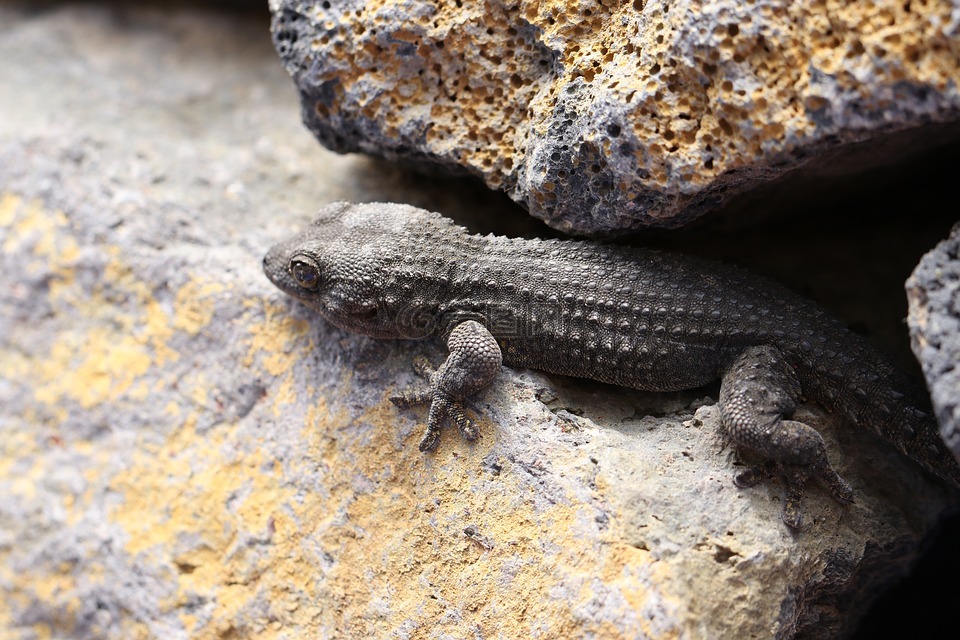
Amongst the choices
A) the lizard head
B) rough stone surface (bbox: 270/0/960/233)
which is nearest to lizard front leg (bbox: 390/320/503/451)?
the lizard head

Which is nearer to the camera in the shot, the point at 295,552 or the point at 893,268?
the point at 295,552

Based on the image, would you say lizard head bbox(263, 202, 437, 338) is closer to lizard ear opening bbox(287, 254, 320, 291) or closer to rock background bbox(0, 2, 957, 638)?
lizard ear opening bbox(287, 254, 320, 291)

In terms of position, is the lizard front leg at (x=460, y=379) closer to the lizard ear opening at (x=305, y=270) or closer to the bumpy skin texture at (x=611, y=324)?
the bumpy skin texture at (x=611, y=324)

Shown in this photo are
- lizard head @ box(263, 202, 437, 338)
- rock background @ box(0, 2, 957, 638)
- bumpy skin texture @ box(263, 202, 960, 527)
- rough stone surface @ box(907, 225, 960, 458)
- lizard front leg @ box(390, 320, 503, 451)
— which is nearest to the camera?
rough stone surface @ box(907, 225, 960, 458)

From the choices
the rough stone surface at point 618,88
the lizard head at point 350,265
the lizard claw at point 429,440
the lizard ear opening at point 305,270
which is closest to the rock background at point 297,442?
the lizard claw at point 429,440

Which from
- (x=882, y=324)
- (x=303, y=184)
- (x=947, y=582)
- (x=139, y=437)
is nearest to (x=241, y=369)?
(x=139, y=437)

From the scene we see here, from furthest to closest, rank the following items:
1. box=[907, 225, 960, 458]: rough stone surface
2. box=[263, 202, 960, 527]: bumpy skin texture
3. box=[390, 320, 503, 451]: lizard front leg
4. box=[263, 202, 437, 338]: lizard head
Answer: box=[263, 202, 437, 338]: lizard head
box=[390, 320, 503, 451]: lizard front leg
box=[263, 202, 960, 527]: bumpy skin texture
box=[907, 225, 960, 458]: rough stone surface

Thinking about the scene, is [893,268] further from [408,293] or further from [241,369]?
[241,369]

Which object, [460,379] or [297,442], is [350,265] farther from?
[297,442]
